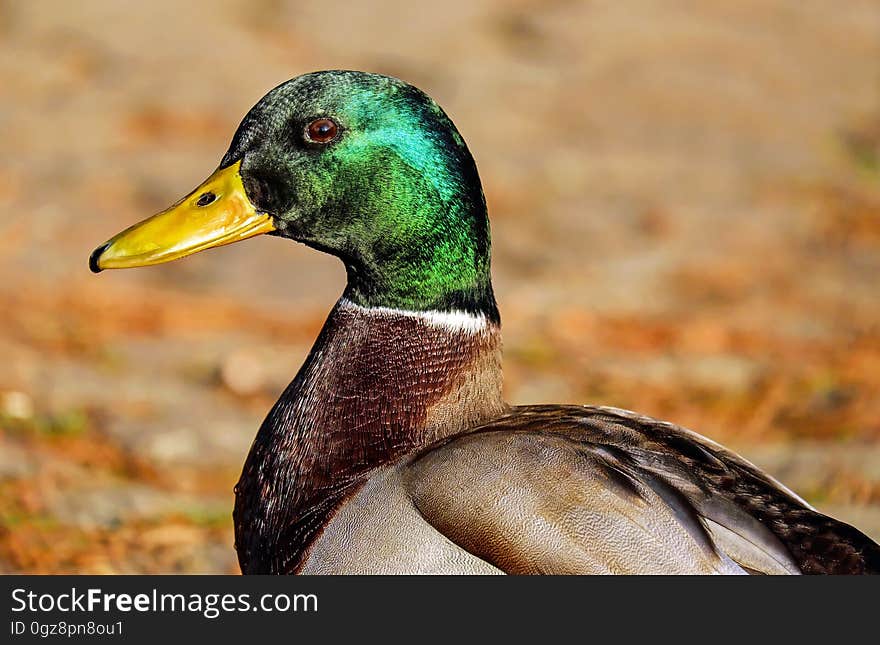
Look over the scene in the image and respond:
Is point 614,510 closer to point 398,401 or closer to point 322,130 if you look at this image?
point 398,401

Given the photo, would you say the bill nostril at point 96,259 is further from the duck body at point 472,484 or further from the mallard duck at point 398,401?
the duck body at point 472,484

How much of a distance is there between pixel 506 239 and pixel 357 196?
3.47 metres

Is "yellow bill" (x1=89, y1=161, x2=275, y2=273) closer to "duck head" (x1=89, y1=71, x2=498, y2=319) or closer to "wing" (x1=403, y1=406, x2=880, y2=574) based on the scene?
"duck head" (x1=89, y1=71, x2=498, y2=319)

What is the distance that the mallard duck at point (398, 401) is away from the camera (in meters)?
2.51

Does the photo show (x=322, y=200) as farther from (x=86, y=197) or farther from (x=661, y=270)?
(x=86, y=197)

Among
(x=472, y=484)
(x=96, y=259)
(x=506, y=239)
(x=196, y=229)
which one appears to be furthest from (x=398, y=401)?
(x=506, y=239)

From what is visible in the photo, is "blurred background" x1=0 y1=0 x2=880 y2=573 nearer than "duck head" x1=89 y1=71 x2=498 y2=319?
No

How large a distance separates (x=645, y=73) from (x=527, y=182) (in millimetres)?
1681

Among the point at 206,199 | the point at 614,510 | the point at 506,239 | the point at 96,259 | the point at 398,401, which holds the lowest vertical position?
the point at 614,510

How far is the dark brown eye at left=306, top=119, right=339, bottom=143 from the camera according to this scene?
278 centimetres

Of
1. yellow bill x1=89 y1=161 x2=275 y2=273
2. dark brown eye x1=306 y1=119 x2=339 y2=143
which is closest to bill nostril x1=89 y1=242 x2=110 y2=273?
yellow bill x1=89 y1=161 x2=275 y2=273

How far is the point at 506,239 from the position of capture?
6.26 m

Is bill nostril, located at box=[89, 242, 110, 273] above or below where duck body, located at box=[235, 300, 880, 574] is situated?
above

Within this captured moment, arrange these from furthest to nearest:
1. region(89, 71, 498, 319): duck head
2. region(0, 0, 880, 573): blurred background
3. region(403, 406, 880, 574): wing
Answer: region(0, 0, 880, 573): blurred background, region(89, 71, 498, 319): duck head, region(403, 406, 880, 574): wing
